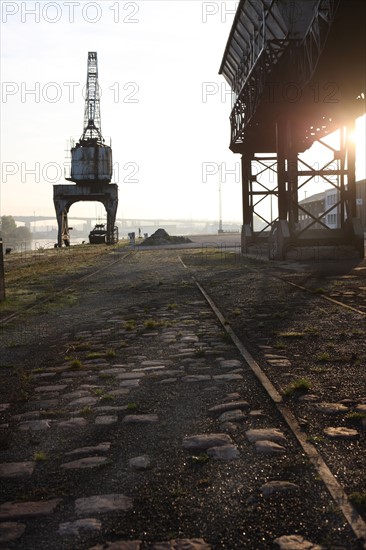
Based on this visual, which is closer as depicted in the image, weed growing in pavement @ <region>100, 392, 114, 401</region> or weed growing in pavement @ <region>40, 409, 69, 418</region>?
weed growing in pavement @ <region>40, 409, 69, 418</region>

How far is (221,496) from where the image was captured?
273 cm

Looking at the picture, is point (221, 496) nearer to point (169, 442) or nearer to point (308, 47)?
point (169, 442)

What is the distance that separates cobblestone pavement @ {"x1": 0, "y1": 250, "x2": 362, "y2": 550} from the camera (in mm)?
2432

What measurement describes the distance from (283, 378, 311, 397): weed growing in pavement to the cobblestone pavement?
24 centimetres

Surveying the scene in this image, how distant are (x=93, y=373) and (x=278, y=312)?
4.52 meters

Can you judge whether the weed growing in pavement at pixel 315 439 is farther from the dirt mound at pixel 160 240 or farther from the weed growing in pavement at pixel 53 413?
the dirt mound at pixel 160 240

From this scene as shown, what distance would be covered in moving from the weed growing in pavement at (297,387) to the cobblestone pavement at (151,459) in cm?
24

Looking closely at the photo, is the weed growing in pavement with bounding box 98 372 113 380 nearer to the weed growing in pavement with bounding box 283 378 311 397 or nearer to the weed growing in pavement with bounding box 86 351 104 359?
the weed growing in pavement with bounding box 86 351 104 359

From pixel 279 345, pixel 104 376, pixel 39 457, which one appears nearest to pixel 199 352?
pixel 279 345

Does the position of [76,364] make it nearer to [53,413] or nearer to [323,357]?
[53,413]

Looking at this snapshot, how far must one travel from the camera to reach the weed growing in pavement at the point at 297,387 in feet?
14.6

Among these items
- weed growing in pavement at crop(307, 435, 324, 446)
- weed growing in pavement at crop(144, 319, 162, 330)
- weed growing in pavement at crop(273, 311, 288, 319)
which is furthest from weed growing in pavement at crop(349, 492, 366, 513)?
weed growing in pavement at crop(273, 311, 288, 319)

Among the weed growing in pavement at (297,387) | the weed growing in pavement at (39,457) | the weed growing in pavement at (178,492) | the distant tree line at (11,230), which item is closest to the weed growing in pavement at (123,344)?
the weed growing in pavement at (297,387)

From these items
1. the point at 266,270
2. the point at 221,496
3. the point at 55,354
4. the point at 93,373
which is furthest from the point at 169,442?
the point at 266,270
